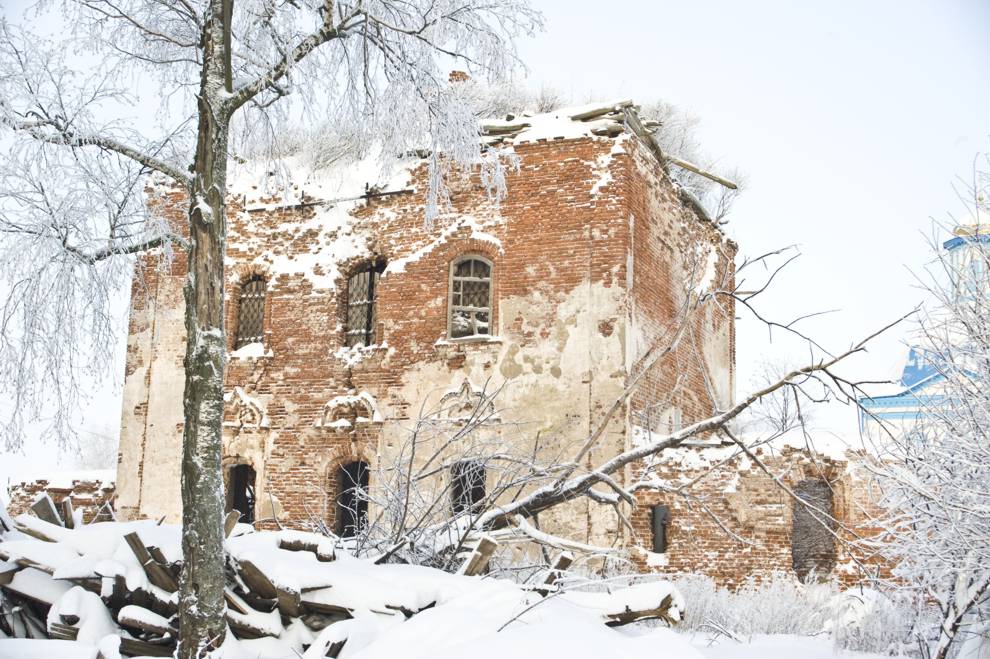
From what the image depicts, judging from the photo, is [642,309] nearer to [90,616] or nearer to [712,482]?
[712,482]

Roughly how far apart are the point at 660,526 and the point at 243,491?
281 inches

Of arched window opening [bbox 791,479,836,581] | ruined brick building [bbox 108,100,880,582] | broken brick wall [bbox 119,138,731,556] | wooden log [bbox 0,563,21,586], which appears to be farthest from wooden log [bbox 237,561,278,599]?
arched window opening [bbox 791,479,836,581]

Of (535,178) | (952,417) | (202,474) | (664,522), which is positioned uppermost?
(535,178)

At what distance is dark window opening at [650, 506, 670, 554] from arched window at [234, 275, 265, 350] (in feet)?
23.3

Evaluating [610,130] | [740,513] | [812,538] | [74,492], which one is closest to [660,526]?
[740,513]

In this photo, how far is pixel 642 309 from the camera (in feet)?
47.2

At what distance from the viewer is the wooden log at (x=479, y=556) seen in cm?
590

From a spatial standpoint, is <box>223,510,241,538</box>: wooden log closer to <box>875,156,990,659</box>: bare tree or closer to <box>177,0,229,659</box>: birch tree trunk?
<box>177,0,229,659</box>: birch tree trunk

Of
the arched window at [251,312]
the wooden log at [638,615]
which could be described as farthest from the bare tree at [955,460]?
the arched window at [251,312]

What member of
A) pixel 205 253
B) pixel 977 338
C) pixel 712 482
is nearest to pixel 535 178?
pixel 712 482

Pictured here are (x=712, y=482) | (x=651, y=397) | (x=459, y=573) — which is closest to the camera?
(x=459, y=573)

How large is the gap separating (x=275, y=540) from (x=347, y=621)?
43.6 inches

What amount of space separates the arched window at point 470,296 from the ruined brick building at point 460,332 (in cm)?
2

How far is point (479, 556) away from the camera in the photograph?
591cm
